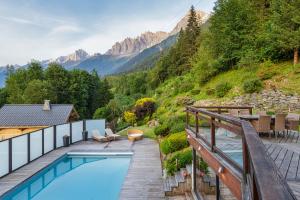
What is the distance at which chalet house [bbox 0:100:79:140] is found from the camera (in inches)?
863

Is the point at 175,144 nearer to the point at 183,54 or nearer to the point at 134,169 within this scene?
the point at 134,169

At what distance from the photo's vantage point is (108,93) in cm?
4616

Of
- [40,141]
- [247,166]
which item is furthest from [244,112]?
[40,141]

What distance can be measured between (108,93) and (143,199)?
1541 inches

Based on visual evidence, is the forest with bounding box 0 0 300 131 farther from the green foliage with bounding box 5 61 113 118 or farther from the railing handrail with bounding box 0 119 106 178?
the railing handrail with bounding box 0 119 106 178

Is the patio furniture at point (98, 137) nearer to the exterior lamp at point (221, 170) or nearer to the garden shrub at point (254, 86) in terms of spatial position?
the garden shrub at point (254, 86)

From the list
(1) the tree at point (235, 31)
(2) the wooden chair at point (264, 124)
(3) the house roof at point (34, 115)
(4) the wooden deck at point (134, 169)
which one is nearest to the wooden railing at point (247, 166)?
(2) the wooden chair at point (264, 124)

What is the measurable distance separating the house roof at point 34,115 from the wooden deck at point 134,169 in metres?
5.85

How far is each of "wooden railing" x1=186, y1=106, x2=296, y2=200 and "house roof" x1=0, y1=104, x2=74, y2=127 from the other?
17.4 meters

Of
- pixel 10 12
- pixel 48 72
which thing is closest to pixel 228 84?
pixel 10 12

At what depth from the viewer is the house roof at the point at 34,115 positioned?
22.0 m

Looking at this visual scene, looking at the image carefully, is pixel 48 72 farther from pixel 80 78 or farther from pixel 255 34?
pixel 255 34

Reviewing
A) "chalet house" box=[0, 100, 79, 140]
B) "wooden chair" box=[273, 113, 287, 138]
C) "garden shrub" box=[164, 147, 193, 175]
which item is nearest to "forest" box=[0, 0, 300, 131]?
"chalet house" box=[0, 100, 79, 140]

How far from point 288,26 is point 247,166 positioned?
66.3ft
